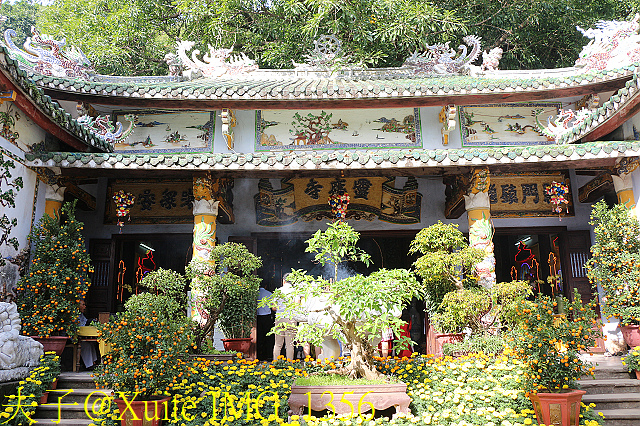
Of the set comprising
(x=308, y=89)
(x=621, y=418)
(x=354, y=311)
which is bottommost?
(x=621, y=418)

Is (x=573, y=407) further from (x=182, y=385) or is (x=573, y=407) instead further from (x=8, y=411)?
(x=8, y=411)

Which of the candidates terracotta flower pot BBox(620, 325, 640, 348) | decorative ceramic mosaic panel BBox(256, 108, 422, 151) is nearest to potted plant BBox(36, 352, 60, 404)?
decorative ceramic mosaic panel BBox(256, 108, 422, 151)

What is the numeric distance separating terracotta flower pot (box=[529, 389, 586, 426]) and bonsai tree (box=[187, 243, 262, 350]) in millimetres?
3934

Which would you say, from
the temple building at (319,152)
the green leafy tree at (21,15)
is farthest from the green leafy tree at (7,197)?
the green leafy tree at (21,15)

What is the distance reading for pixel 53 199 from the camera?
756cm

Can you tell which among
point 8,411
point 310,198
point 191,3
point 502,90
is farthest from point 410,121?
point 191,3

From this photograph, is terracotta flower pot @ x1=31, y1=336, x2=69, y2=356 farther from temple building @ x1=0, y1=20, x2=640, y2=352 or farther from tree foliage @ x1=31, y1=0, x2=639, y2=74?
tree foliage @ x1=31, y1=0, x2=639, y2=74

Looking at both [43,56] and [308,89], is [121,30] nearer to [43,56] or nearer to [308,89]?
[43,56]

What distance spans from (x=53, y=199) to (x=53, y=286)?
1565mm

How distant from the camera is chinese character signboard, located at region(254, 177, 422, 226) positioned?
9195 mm

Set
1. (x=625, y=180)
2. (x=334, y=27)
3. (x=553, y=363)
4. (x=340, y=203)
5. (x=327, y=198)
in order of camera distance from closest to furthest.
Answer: (x=553, y=363) < (x=625, y=180) < (x=340, y=203) < (x=327, y=198) < (x=334, y=27)

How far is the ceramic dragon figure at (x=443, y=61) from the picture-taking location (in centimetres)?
997

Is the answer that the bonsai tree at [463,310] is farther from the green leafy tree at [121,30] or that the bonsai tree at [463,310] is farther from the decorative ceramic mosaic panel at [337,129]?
the green leafy tree at [121,30]

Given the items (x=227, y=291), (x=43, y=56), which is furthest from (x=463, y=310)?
(x=43, y=56)
